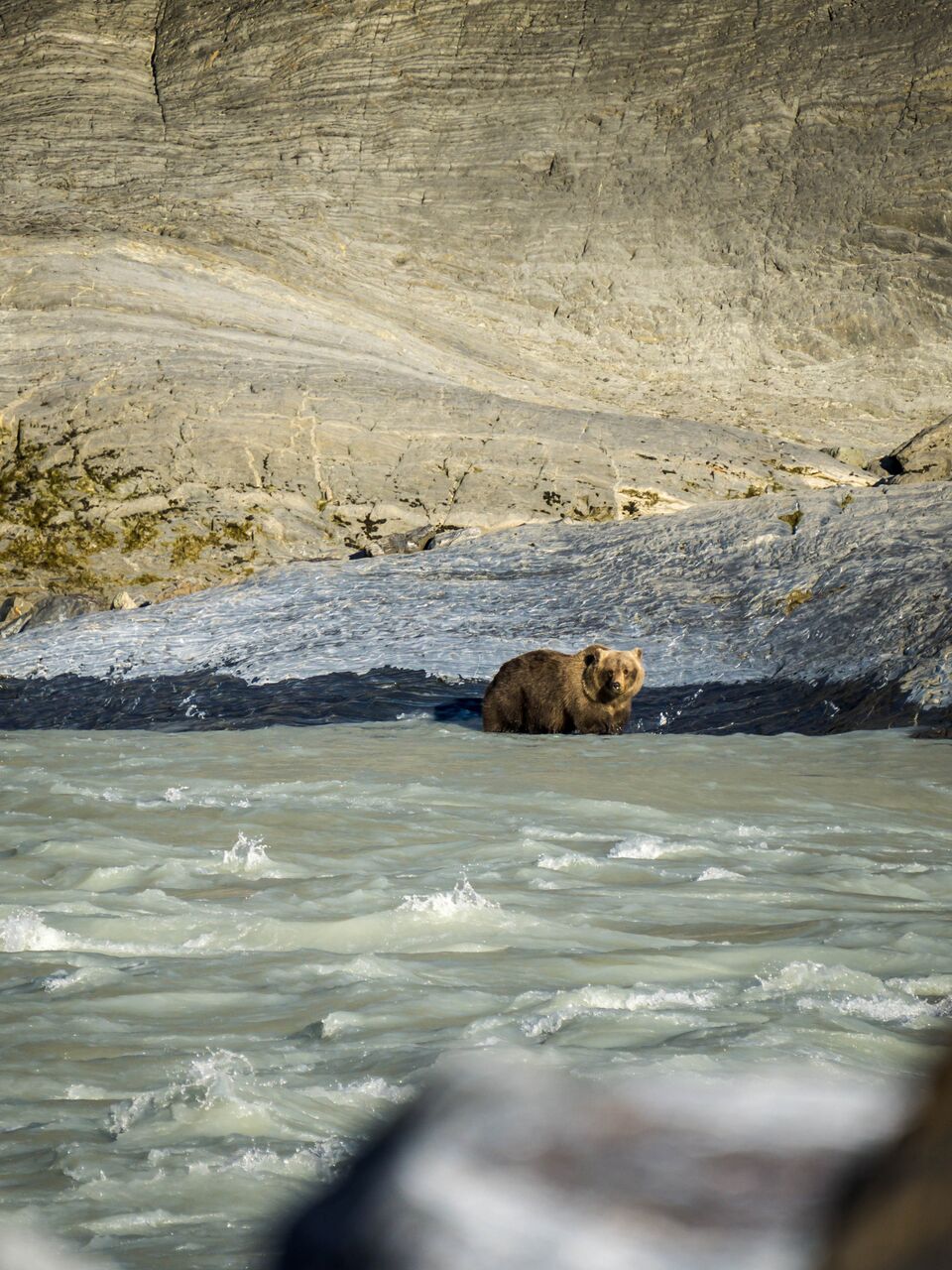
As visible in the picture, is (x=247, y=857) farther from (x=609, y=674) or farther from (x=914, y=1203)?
(x=914, y=1203)

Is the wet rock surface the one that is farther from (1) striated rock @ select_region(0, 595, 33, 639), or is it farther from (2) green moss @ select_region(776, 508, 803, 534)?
(1) striated rock @ select_region(0, 595, 33, 639)

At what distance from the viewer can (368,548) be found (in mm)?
16469

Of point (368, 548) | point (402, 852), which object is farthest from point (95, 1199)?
point (368, 548)

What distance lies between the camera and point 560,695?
9.69 m

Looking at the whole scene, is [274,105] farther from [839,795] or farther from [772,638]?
[839,795]

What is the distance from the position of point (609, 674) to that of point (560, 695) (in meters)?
0.45

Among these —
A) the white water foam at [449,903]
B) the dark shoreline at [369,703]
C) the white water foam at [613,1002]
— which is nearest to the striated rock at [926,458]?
the dark shoreline at [369,703]

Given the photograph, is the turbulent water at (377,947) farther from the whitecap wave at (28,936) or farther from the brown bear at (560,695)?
the brown bear at (560,695)

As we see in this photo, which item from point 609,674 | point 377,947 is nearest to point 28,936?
point 377,947

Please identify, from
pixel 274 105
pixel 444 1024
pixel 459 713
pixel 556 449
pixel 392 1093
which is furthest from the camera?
pixel 274 105

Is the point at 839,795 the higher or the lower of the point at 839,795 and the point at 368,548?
the lower

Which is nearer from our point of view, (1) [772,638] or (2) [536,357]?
(1) [772,638]

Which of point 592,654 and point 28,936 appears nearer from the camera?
point 28,936

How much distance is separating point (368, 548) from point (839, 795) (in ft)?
32.1
